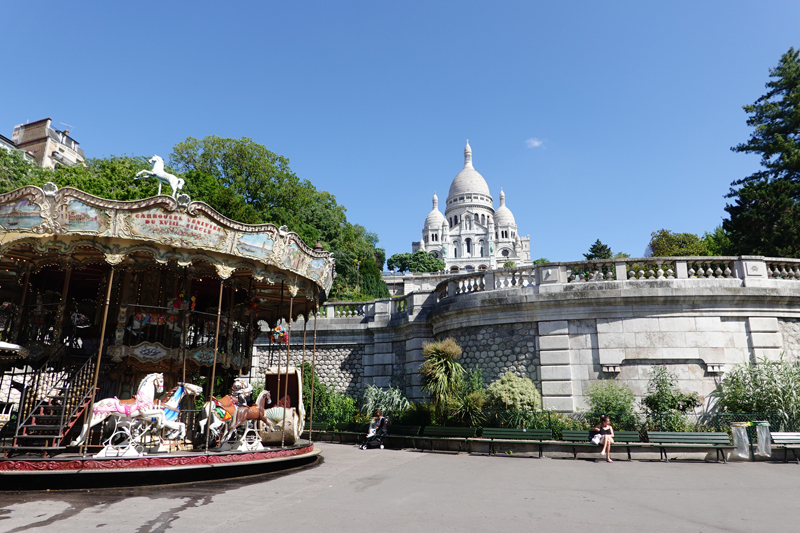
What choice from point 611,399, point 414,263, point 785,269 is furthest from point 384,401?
point 414,263

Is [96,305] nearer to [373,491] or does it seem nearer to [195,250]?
[195,250]

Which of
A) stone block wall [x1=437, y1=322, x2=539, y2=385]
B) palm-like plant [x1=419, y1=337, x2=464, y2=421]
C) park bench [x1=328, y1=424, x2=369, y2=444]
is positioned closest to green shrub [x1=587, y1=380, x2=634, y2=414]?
stone block wall [x1=437, y1=322, x2=539, y2=385]

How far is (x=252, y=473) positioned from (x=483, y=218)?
135463mm

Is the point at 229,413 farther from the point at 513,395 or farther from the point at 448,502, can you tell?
the point at 513,395

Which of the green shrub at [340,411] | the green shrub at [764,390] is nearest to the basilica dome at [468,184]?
the green shrub at [340,411]

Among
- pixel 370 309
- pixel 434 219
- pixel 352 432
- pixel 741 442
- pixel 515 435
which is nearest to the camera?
pixel 741 442

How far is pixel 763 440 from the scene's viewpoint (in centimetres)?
1327

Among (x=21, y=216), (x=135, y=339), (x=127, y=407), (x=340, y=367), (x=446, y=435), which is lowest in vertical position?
(x=446, y=435)

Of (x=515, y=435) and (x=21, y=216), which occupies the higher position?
(x=21, y=216)

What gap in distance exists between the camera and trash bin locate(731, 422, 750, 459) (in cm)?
1338

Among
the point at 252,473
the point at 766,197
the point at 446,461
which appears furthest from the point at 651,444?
the point at 766,197

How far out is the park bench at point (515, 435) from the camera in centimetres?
1509

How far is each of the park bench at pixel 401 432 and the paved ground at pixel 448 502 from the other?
5378 mm

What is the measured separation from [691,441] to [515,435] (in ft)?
15.6
